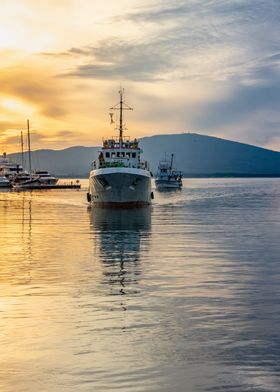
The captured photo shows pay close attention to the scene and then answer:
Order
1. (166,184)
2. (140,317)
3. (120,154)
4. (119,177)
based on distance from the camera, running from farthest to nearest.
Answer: (166,184)
(120,154)
(119,177)
(140,317)

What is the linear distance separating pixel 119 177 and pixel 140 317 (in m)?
48.7

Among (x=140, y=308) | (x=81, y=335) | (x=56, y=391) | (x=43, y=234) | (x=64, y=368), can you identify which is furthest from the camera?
(x=43, y=234)

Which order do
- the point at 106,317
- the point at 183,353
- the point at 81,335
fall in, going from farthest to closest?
the point at 106,317 < the point at 81,335 < the point at 183,353

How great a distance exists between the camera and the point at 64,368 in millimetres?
12070

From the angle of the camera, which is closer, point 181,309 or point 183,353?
point 183,353

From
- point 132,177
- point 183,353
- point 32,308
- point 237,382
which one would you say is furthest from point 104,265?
point 132,177

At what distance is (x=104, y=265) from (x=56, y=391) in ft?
49.0

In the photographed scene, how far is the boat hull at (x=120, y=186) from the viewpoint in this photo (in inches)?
2554

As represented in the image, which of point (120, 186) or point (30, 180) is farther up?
point (30, 180)

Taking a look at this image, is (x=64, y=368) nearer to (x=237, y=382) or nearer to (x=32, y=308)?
(x=237, y=382)

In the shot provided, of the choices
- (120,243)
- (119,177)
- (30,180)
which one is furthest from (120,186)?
(30,180)

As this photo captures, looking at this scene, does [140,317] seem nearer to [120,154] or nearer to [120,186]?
[120,186]

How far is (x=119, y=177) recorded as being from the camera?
212ft

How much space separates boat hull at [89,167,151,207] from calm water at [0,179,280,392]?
103 feet
